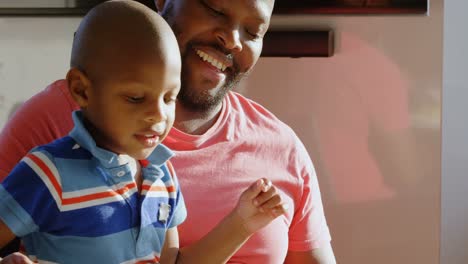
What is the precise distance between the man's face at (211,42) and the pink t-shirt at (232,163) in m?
0.07

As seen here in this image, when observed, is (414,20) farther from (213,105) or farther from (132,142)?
(132,142)

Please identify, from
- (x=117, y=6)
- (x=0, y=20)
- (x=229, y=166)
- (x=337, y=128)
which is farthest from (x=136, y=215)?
(x=0, y=20)

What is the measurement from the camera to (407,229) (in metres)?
2.07

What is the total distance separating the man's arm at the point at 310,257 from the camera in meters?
1.59

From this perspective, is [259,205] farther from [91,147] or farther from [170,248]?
[91,147]

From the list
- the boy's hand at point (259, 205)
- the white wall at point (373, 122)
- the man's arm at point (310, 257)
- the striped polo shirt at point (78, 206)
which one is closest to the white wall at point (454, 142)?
the white wall at point (373, 122)

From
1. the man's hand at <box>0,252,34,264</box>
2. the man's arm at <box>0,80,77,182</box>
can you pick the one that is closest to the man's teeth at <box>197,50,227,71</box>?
the man's arm at <box>0,80,77,182</box>

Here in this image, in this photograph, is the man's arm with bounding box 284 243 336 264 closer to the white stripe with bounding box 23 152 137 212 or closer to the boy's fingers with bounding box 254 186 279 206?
the boy's fingers with bounding box 254 186 279 206

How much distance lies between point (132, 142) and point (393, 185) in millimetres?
1069

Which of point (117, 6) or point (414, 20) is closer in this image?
point (117, 6)

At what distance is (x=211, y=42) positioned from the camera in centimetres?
149

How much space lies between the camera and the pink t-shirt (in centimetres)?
136

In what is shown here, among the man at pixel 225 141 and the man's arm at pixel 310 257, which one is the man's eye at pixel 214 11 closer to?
the man at pixel 225 141

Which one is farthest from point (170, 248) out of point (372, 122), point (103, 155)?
point (372, 122)
